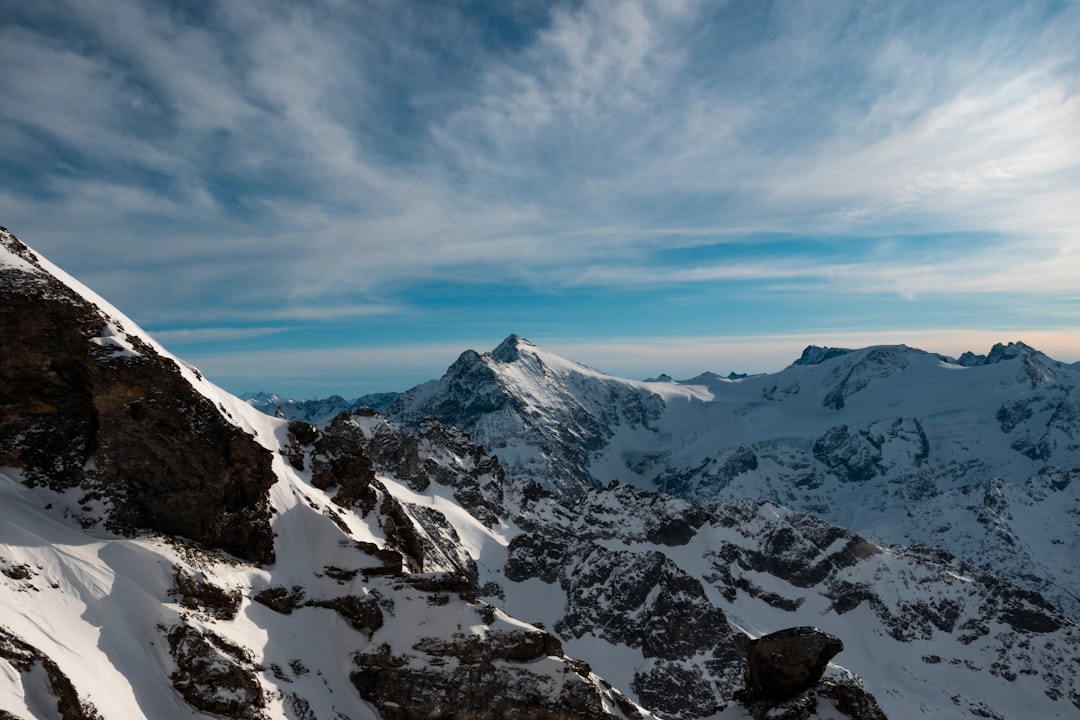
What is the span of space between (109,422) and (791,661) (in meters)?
47.3

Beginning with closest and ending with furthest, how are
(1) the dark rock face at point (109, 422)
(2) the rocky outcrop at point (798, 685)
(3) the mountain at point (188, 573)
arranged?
(3) the mountain at point (188, 573)
(2) the rocky outcrop at point (798, 685)
(1) the dark rock face at point (109, 422)

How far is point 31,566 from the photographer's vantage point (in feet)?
122

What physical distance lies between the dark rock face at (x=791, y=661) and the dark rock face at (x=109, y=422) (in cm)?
3615

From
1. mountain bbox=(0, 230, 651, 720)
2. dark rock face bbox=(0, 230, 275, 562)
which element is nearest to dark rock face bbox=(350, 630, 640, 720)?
mountain bbox=(0, 230, 651, 720)

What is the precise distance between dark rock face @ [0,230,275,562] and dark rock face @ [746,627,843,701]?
36.1 meters

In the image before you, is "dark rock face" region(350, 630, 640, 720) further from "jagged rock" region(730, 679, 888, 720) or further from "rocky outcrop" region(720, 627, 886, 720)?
"jagged rock" region(730, 679, 888, 720)

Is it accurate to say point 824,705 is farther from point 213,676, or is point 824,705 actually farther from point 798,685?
point 213,676

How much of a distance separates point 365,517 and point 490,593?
3310 inches

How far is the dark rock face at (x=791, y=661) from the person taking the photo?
41.3 meters

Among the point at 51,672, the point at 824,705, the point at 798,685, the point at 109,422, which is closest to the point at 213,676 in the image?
the point at 51,672

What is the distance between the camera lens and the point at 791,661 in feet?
136

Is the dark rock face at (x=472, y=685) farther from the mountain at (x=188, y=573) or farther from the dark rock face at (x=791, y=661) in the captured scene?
the dark rock face at (x=791, y=661)

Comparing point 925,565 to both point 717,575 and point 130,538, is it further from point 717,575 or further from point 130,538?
point 130,538

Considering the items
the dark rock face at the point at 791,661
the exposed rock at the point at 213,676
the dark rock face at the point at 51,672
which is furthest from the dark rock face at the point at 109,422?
the dark rock face at the point at 791,661
